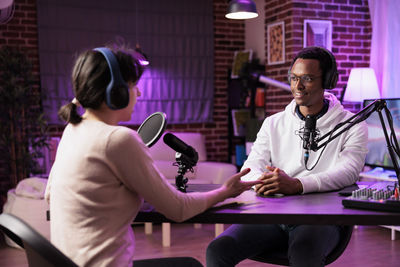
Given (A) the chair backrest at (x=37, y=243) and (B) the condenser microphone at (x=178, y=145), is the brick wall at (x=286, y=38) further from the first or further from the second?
(A) the chair backrest at (x=37, y=243)

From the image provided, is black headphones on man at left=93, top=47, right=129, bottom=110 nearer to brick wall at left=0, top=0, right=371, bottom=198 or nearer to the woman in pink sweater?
the woman in pink sweater

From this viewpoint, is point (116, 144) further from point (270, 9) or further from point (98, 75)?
point (270, 9)

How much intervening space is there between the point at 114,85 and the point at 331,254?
115cm

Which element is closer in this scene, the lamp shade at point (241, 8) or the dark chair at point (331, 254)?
the dark chair at point (331, 254)

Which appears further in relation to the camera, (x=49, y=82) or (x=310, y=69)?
(x=49, y=82)

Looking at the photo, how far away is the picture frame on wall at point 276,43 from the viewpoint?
15.3 ft

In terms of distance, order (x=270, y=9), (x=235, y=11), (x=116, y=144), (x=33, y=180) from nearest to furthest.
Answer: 1. (x=116, y=144)
2. (x=235, y=11)
3. (x=33, y=180)
4. (x=270, y=9)

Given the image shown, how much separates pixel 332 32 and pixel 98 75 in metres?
3.86

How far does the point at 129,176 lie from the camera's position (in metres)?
1.21

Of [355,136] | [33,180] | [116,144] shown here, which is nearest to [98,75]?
[116,144]

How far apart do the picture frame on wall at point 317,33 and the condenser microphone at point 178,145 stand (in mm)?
3185

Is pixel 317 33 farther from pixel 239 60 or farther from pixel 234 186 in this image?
pixel 234 186

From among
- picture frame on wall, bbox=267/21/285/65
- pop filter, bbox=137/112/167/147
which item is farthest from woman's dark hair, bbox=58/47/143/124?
picture frame on wall, bbox=267/21/285/65

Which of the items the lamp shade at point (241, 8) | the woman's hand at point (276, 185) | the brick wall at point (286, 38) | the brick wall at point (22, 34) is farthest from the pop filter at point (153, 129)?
the brick wall at point (22, 34)
